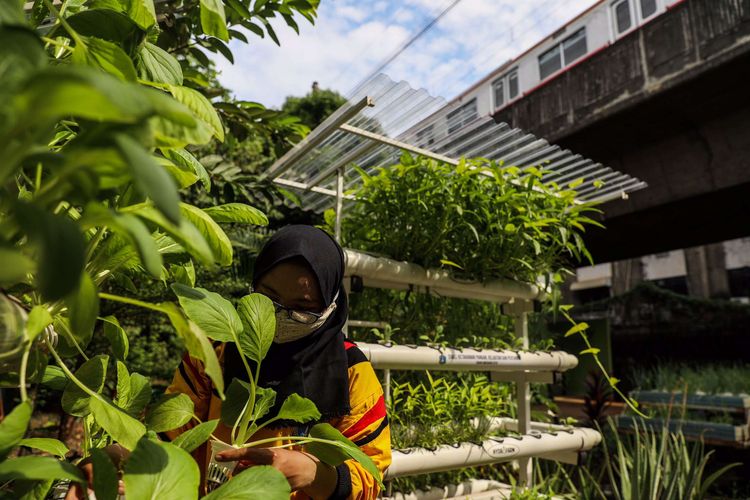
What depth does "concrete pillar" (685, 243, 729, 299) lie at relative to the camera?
14039mm

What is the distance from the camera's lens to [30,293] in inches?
19.0

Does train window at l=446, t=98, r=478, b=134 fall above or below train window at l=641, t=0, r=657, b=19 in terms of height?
below

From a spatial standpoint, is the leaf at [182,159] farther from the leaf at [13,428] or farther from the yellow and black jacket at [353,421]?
the yellow and black jacket at [353,421]

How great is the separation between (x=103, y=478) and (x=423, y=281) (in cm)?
149

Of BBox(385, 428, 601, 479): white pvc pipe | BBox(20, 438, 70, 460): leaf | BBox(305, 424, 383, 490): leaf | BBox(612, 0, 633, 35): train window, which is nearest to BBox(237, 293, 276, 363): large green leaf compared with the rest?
BBox(305, 424, 383, 490): leaf

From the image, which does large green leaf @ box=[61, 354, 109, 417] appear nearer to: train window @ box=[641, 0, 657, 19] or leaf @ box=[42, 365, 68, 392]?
leaf @ box=[42, 365, 68, 392]

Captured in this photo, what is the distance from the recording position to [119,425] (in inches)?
16.4

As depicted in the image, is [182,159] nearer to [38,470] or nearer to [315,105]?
[38,470]

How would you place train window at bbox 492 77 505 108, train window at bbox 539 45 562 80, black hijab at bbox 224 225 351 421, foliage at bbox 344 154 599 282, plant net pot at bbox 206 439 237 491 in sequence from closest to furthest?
1. plant net pot at bbox 206 439 237 491
2. black hijab at bbox 224 225 351 421
3. foliage at bbox 344 154 599 282
4. train window at bbox 539 45 562 80
5. train window at bbox 492 77 505 108

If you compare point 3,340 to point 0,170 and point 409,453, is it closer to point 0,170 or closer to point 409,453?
point 0,170

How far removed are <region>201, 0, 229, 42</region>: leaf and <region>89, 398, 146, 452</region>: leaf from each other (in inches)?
15.0

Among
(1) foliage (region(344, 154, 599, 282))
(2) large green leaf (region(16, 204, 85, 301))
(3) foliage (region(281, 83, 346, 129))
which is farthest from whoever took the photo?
(3) foliage (region(281, 83, 346, 129))

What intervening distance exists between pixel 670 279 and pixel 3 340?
734 inches

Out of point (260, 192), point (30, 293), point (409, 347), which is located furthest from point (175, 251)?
point (260, 192)
